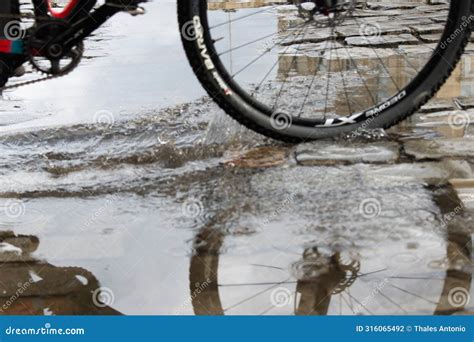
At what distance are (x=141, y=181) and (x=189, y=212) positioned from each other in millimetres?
458

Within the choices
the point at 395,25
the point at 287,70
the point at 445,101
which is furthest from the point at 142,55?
the point at 445,101

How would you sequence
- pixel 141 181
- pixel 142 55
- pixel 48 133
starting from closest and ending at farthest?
pixel 141 181 → pixel 48 133 → pixel 142 55

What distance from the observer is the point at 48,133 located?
493 cm

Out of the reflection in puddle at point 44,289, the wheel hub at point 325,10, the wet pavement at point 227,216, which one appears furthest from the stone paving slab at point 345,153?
the reflection in puddle at point 44,289

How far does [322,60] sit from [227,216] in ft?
9.25

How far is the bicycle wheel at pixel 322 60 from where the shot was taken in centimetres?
421

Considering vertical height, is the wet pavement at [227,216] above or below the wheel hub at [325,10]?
below

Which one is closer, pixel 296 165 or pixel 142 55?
pixel 296 165

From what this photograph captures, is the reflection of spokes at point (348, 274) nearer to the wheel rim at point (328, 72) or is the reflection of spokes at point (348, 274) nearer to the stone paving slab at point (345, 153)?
the stone paving slab at point (345, 153)

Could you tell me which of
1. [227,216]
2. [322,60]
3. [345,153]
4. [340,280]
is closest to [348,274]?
[340,280]

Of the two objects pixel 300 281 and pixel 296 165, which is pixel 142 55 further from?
pixel 300 281

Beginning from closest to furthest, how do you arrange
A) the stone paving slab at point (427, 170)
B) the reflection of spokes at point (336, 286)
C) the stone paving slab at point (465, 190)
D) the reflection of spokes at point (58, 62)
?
the reflection of spokes at point (336, 286)
the stone paving slab at point (465, 190)
the stone paving slab at point (427, 170)
the reflection of spokes at point (58, 62)

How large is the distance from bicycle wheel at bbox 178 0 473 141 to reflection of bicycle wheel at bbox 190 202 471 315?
1035 mm

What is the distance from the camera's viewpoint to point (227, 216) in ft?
12.4
